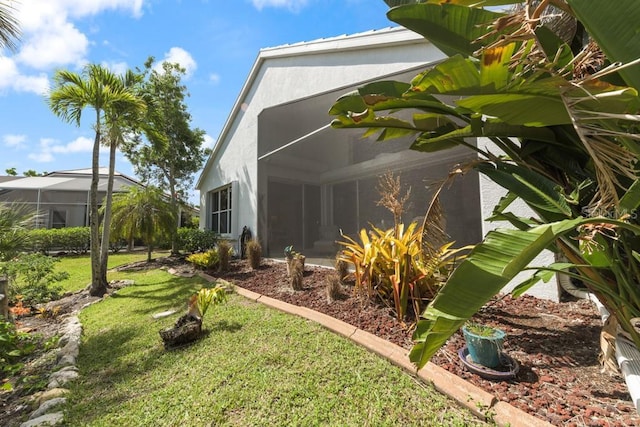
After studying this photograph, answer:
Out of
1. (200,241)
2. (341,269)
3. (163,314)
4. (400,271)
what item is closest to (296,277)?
(341,269)

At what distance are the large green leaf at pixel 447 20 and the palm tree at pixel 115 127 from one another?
8.17m

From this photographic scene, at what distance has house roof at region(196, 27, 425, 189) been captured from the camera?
5555 mm

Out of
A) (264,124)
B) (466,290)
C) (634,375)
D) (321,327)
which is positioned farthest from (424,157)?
(264,124)

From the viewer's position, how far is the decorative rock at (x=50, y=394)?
2.69 metres

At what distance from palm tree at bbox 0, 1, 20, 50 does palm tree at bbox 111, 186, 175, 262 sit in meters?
7.29

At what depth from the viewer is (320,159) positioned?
855 cm

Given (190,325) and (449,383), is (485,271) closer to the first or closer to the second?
(449,383)

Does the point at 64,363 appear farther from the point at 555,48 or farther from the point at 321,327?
the point at 555,48

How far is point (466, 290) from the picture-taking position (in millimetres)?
1140

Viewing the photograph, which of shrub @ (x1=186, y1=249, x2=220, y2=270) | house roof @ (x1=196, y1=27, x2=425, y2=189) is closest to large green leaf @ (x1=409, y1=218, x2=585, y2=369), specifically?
house roof @ (x1=196, y1=27, x2=425, y2=189)

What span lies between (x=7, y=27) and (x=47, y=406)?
265 inches

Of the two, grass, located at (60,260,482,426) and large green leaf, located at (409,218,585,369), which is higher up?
large green leaf, located at (409,218,585,369)

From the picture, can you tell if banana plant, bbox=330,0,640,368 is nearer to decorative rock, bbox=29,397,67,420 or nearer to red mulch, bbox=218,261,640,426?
red mulch, bbox=218,261,640,426

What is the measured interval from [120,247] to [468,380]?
21.8 metres
